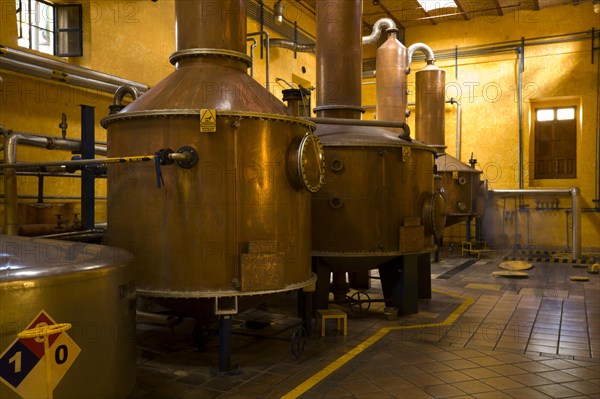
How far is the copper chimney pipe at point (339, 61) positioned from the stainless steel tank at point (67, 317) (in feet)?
14.3

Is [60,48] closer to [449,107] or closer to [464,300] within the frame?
→ [464,300]

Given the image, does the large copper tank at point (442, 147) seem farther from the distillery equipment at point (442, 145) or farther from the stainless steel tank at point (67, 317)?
the stainless steel tank at point (67, 317)

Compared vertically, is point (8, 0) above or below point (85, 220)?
above

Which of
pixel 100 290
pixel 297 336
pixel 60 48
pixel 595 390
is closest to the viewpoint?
pixel 100 290

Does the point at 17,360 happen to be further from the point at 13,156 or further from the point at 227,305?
the point at 13,156

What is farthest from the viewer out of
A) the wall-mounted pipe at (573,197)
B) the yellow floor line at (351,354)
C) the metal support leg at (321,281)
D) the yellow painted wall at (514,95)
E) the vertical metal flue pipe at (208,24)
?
the yellow painted wall at (514,95)

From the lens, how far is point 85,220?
5.77 metres

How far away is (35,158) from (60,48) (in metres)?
2.03

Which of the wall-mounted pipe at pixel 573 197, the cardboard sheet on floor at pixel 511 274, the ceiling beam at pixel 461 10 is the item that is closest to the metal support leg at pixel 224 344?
the cardboard sheet on floor at pixel 511 274

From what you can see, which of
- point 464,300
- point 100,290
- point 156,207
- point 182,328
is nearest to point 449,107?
point 464,300

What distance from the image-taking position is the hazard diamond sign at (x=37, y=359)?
8.32ft

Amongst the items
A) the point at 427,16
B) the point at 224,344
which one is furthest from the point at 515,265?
the point at 224,344

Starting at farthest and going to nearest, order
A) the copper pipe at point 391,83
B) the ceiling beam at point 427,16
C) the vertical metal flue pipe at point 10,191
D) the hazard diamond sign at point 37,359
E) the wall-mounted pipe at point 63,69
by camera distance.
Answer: the ceiling beam at point 427,16
the copper pipe at point 391,83
the wall-mounted pipe at point 63,69
the vertical metal flue pipe at point 10,191
the hazard diamond sign at point 37,359

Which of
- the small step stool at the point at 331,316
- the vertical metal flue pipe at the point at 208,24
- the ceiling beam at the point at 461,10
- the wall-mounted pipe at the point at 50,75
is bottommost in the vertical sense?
the small step stool at the point at 331,316
